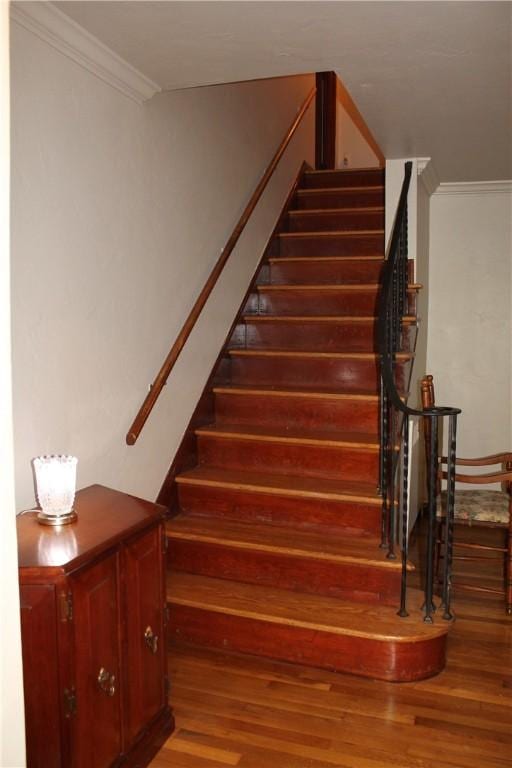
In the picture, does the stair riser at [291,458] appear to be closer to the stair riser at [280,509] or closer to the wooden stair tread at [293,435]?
the wooden stair tread at [293,435]

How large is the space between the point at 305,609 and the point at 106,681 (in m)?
1.14

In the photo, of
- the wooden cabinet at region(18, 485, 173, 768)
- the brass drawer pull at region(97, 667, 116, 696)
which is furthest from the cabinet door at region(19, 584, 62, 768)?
the brass drawer pull at region(97, 667, 116, 696)

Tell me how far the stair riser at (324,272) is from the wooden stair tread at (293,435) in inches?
54.0

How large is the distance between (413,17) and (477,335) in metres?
3.22

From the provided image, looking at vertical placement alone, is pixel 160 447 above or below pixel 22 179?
below

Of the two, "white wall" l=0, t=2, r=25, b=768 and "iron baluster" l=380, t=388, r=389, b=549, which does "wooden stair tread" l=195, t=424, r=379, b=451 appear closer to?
"iron baluster" l=380, t=388, r=389, b=549

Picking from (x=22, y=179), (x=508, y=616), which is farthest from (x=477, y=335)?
(x=22, y=179)

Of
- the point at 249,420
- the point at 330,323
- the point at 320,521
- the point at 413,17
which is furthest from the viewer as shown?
the point at 330,323

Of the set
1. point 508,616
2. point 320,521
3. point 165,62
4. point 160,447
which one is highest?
point 165,62

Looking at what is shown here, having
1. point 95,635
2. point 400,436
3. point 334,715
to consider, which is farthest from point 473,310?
point 95,635

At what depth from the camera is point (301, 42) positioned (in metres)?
2.38

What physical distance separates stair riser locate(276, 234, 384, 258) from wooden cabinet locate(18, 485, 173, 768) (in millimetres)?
3085

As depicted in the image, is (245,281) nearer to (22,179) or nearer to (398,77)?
(398,77)

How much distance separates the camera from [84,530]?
2076 mm
